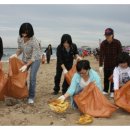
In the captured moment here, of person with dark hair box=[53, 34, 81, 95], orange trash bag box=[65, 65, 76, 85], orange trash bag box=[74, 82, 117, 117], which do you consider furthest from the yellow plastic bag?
person with dark hair box=[53, 34, 81, 95]

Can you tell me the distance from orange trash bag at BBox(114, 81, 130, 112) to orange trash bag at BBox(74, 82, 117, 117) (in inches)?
5.3

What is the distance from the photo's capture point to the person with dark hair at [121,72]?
21.9 feet

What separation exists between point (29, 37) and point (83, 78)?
1.25 metres

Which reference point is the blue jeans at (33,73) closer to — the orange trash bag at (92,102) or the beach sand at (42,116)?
the beach sand at (42,116)

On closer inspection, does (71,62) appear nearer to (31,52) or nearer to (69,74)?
(69,74)

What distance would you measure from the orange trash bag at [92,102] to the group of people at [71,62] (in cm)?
19

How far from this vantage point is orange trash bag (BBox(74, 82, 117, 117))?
6.22 metres

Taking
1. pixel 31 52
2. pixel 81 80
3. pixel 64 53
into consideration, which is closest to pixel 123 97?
pixel 81 80

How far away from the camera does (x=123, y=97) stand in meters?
6.42

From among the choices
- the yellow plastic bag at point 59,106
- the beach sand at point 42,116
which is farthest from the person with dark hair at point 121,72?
the yellow plastic bag at point 59,106

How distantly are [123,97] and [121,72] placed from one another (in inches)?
22.8

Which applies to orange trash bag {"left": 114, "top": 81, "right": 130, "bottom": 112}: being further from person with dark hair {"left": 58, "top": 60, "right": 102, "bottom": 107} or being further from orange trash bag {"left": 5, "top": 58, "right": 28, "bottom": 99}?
orange trash bag {"left": 5, "top": 58, "right": 28, "bottom": 99}

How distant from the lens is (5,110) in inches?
262

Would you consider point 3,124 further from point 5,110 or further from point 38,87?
point 38,87
